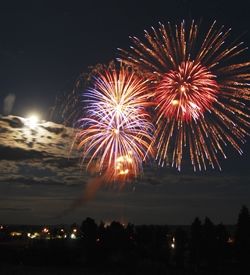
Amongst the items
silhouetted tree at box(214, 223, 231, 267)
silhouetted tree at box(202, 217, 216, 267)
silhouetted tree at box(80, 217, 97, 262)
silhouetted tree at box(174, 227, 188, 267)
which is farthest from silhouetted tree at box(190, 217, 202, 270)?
silhouetted tree at box(80, 217, 97, 262)

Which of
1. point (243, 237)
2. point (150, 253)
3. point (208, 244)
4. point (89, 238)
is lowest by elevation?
point (150, 253)

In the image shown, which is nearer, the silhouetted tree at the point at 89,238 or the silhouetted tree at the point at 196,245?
the silhouetted tree at the point at 89,238

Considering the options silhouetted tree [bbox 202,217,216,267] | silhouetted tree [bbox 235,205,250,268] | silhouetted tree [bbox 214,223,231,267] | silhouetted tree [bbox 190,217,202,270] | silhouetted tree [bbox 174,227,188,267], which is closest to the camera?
silhouetted tree [bbox 235,205,250,268]

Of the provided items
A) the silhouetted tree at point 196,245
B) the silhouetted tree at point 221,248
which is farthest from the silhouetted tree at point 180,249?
the silhouetted tree at point 221,248

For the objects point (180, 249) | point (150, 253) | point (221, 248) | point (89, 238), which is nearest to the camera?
point (180, 249)

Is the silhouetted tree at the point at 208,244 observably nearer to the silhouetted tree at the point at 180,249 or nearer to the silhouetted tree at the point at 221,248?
the silhouetted tree at the point at 221,248

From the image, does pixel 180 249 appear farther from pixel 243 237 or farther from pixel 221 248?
pixel 243 237

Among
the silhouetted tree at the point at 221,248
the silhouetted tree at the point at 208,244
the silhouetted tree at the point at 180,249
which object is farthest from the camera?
the silhouetted tree at the point at 221,248

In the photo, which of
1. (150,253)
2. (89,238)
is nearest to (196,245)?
(150,253)

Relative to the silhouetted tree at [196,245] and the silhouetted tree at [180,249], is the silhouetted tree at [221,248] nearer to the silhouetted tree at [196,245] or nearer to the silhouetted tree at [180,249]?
the silhouetted tree at [196,245]

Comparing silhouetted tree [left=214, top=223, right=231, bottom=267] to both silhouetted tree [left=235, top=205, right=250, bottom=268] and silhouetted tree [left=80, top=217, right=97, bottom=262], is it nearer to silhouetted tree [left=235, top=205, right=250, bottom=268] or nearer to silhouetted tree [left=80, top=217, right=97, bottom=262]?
silhouetted tree [left=235, top=205, right=250, bottom=268]

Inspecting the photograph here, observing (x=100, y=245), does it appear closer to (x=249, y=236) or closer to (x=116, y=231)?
(x=116, y=231)

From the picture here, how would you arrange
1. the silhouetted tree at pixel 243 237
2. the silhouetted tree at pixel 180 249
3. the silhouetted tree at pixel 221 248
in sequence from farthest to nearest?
the silhouetted tree at pixel 221 248 → the silhouetted tree at pixel 180 249 → the silhouetted tree at pixel 243 237

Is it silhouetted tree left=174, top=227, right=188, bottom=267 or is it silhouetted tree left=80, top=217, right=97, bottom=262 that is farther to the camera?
silhouetted tree left=174, top=227, right=188, bottom=267
